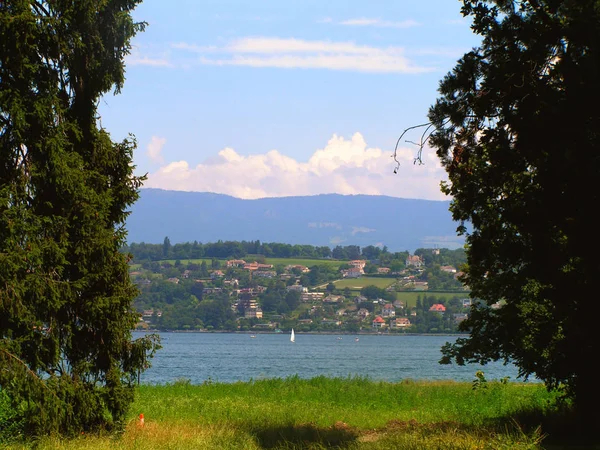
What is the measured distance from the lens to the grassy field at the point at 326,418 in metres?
15.9

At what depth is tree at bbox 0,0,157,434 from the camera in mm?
15805

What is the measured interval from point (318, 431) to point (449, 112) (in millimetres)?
7863

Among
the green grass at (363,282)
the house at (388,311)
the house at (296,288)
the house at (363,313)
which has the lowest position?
the house at (363,313)

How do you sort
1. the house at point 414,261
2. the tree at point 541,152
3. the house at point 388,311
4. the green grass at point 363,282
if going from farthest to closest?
1. the house at point 414,261
2. the green grass at point 363,282
3. the house at point 388,311
4. the tree at point 541,152

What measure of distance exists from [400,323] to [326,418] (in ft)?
434

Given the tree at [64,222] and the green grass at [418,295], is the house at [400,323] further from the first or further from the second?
the tree at [64,222]

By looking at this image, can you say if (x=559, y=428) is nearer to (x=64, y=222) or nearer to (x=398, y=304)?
(x=64, y=222)

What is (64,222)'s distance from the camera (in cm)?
1691

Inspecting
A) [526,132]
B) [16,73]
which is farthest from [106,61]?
[526,132]

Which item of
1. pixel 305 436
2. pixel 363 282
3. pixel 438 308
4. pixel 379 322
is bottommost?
pixel 379 322

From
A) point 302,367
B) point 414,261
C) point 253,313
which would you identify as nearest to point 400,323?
point 253,313

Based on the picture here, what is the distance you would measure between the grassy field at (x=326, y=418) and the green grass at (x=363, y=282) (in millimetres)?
148864

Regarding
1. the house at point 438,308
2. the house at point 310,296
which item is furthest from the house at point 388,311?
the house at point 310,296

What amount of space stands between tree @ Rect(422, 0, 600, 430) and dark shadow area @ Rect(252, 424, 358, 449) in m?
4.74
